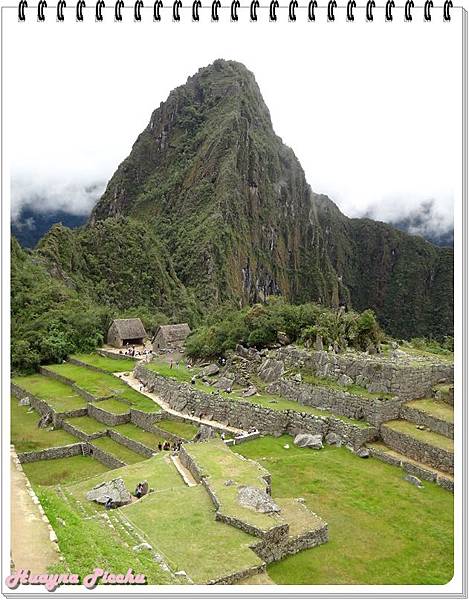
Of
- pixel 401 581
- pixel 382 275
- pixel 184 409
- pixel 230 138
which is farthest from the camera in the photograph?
pixel 382 275

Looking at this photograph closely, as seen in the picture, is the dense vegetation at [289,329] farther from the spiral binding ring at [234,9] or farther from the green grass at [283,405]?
the spiral binding ring at [234,9]

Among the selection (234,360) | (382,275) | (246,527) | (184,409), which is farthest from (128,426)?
(382,275)

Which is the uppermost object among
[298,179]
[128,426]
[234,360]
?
[298,179]

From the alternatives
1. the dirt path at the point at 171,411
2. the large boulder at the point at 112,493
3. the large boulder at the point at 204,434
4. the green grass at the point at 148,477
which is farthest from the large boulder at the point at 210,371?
the large boulder at the point at 112,493

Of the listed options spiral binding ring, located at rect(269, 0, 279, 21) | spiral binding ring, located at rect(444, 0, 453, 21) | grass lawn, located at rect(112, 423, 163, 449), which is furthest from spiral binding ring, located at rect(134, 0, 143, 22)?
grass lawn, located at rect(112, 423, 163, 449)

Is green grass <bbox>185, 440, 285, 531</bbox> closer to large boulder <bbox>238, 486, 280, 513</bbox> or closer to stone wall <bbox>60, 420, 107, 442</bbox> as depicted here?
large boulder <bbox>238, 486, 280, 513</bbox>

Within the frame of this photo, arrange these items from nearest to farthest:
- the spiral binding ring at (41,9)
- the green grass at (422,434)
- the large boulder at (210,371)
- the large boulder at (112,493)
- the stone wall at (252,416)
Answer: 1. the spiral binding ring at (41,9)
2. the large boulder at (112,493)
3. the green grass at (422,434)
4. the stone wall at (252,416)
5. the large boulder at (210,371)

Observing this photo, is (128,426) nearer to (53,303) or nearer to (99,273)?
(53,303)
